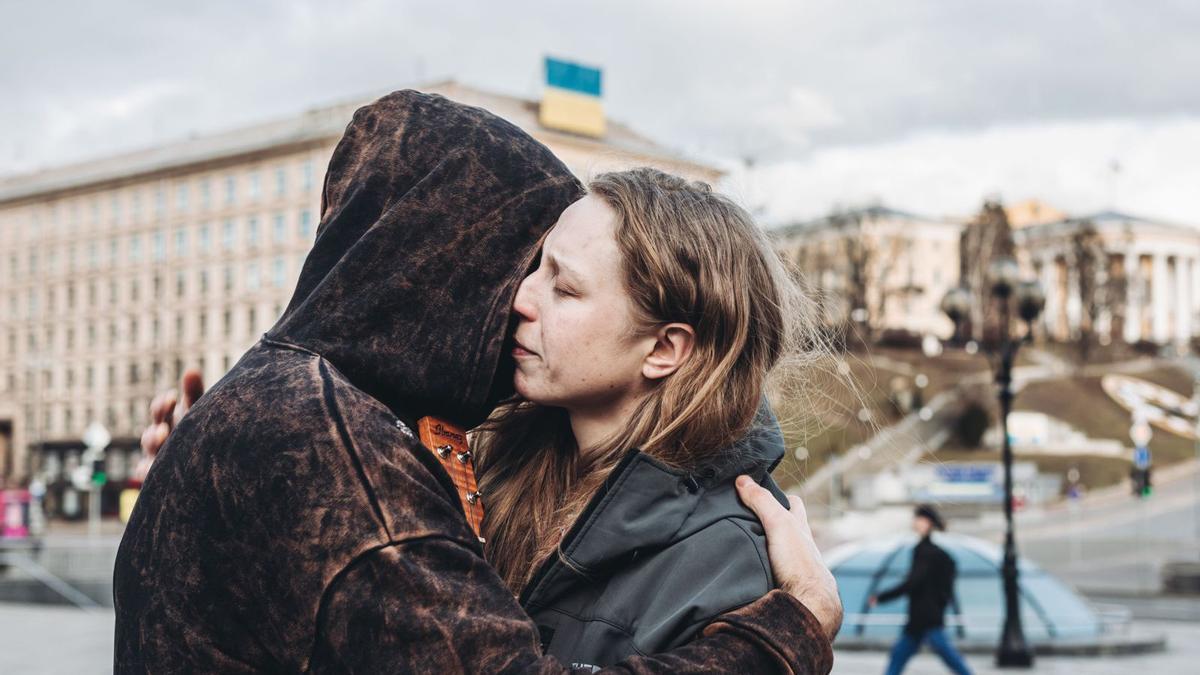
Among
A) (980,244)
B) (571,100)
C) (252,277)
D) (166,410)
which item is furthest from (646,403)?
(980,244)

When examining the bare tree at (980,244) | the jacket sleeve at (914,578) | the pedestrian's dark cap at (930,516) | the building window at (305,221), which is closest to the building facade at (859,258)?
the bare tree at (980,244)

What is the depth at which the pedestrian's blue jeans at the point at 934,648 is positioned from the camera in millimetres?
12203

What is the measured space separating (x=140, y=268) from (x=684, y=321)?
89.2 metres

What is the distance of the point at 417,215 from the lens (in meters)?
2.00

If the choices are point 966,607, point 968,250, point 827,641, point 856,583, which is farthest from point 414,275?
point 968,250

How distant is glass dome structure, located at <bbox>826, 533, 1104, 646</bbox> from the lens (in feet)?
55.1

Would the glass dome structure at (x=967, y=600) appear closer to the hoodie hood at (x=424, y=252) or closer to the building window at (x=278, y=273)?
the hoodie hood at (x=424, y=252)

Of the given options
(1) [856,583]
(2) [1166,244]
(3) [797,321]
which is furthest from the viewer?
(2) [1166,244]

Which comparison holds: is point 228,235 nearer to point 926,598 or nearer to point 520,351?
point 926,598

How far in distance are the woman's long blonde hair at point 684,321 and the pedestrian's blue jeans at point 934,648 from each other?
34.6 feet

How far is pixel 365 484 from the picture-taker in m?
1.74

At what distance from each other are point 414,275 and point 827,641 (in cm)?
85

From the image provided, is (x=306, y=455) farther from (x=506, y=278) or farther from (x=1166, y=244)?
(x=1166, y=244)

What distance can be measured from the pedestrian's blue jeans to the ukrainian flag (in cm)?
6316
